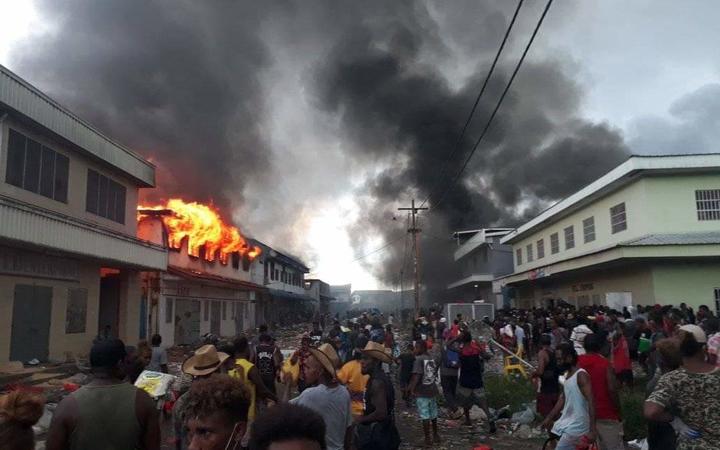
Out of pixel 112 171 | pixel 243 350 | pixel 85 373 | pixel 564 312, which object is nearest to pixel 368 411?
pixel 243 350

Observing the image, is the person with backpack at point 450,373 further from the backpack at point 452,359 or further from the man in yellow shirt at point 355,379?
the man in yellow shirt at point 355,379

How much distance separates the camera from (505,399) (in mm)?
11039

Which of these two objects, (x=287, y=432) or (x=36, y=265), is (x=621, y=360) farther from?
(x=36, y=265)

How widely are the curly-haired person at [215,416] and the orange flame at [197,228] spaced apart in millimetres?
22332

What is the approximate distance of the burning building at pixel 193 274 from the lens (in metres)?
23.3

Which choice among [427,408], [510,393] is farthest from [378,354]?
[510,393]

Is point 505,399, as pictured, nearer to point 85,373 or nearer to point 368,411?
point 368,411

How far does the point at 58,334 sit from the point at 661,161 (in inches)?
767

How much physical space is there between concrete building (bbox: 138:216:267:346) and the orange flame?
1.27ft

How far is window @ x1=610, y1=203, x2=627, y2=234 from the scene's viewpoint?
20.6 metres

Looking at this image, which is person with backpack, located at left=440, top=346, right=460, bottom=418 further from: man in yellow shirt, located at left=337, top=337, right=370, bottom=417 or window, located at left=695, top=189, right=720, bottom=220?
window, located at left=695, top=189, right=720, bottom=220

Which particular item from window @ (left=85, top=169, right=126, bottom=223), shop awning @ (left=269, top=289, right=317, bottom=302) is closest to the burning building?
window @ (left=85, top=169, right=126, bottom=223)

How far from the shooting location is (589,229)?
946 inches

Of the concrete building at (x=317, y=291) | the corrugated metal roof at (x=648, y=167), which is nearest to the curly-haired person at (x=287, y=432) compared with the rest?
the corrugated metal roof at (x=648, y=167)
